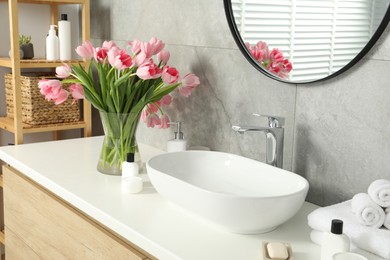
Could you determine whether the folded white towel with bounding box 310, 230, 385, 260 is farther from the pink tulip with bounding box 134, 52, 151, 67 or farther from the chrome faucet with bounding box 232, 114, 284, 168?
the pink tulip with bounding box 134, 52, 151, 67

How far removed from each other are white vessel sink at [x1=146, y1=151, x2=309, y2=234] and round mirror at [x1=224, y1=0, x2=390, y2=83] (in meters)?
0.31

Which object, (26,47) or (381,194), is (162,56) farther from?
(381,194)

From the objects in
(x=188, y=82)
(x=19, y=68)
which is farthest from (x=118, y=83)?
(x=19, y=68)

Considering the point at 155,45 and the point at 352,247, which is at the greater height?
the point at 155,45

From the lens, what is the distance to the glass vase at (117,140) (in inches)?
70.8

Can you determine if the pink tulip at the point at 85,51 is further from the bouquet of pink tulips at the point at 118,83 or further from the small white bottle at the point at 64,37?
the small white bottle at the point at 64,37

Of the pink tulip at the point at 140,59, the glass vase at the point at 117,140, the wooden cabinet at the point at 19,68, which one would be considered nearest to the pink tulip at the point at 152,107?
the glass vase at the point at 117,140

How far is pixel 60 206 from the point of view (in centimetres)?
167

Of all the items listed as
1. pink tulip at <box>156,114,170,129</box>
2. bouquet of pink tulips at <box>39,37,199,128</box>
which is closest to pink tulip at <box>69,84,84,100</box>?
bouquet of pink tulips at <box>39,37,199,128</box>

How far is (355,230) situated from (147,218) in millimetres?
544

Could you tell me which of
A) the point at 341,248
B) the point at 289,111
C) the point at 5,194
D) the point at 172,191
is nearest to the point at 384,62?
the point at 289,111

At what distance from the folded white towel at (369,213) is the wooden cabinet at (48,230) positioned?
0.52 meters

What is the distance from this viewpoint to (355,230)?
1.19 meters

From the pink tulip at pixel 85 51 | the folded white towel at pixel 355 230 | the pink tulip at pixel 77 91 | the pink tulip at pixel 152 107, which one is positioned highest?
the pink tulip at pixel 85 51
